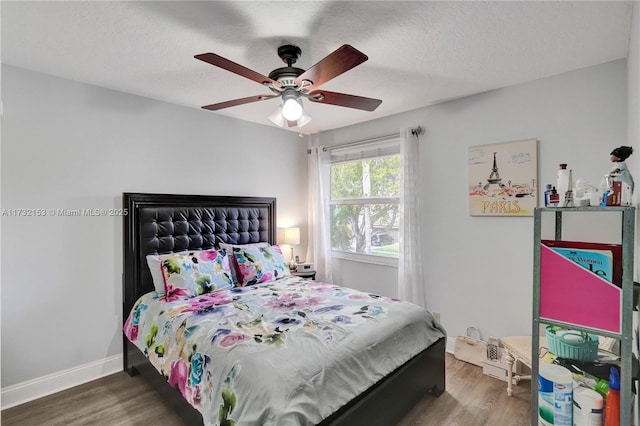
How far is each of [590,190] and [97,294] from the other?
3.48 m

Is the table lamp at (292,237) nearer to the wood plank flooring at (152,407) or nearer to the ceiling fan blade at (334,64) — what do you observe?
the wood plank flooring at (152,407)

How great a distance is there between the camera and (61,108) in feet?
8.19

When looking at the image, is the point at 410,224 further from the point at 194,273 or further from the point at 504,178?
the point at 194,273

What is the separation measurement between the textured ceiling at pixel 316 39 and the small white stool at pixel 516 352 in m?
2.08

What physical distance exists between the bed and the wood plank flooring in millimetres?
112

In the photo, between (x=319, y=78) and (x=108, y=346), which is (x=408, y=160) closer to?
(x=319, y=78)

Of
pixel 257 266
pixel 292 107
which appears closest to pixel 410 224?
pixel 257 266

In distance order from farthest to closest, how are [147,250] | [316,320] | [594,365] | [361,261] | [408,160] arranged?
1. [361,261]
2. [408,160]
3. [147,250]
4. [316,320]
5. [594,365]

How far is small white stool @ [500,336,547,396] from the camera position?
7.38 ft

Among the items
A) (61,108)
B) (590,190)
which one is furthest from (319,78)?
(61,108)

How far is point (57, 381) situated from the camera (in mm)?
2459

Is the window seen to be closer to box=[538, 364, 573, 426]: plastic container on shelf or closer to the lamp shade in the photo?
the lamp shade

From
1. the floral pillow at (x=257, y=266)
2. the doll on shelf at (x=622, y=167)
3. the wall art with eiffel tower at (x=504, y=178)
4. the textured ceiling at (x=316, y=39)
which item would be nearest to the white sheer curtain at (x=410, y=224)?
the wall art with eiffel tower at (x=504, y=178)

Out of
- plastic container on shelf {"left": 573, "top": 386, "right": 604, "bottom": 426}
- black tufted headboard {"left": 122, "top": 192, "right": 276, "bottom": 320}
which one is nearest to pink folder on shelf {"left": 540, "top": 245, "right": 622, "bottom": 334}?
plastic container on shelf {"left": 573, "top": 386, "right": 604, "bottom": 426}
